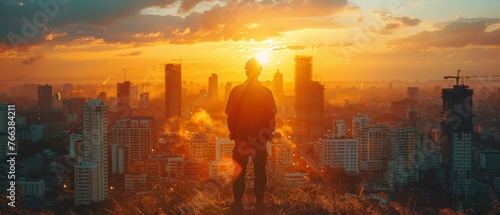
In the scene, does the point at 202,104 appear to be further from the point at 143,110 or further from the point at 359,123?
the point at 359,123

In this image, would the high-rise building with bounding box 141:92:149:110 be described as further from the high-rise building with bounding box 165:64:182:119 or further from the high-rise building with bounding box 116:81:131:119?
the high-rise building with bounding box 116:81:131:119

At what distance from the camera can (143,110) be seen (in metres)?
28.7

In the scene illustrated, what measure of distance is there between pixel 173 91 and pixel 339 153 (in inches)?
590

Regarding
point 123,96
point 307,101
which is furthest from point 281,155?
point 307,101

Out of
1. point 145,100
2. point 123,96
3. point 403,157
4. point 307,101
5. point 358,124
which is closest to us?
point 403,157

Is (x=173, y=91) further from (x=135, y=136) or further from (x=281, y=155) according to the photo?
(x=281, y=155)

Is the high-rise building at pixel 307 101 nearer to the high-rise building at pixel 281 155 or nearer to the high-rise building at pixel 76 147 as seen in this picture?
the high-rise building at pixel 281 155

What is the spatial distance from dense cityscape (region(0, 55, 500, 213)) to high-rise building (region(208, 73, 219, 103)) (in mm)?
4471

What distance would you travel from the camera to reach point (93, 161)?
13.2 m

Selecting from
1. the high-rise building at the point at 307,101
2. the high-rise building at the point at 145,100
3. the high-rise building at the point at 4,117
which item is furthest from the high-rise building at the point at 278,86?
the high-rise building at the point at 4,117

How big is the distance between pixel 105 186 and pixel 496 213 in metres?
9.80

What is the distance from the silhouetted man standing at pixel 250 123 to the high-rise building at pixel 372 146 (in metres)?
14.3

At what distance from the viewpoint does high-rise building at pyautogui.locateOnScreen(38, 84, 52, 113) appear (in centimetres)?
2002

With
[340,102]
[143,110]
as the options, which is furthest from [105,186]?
[340,102]
